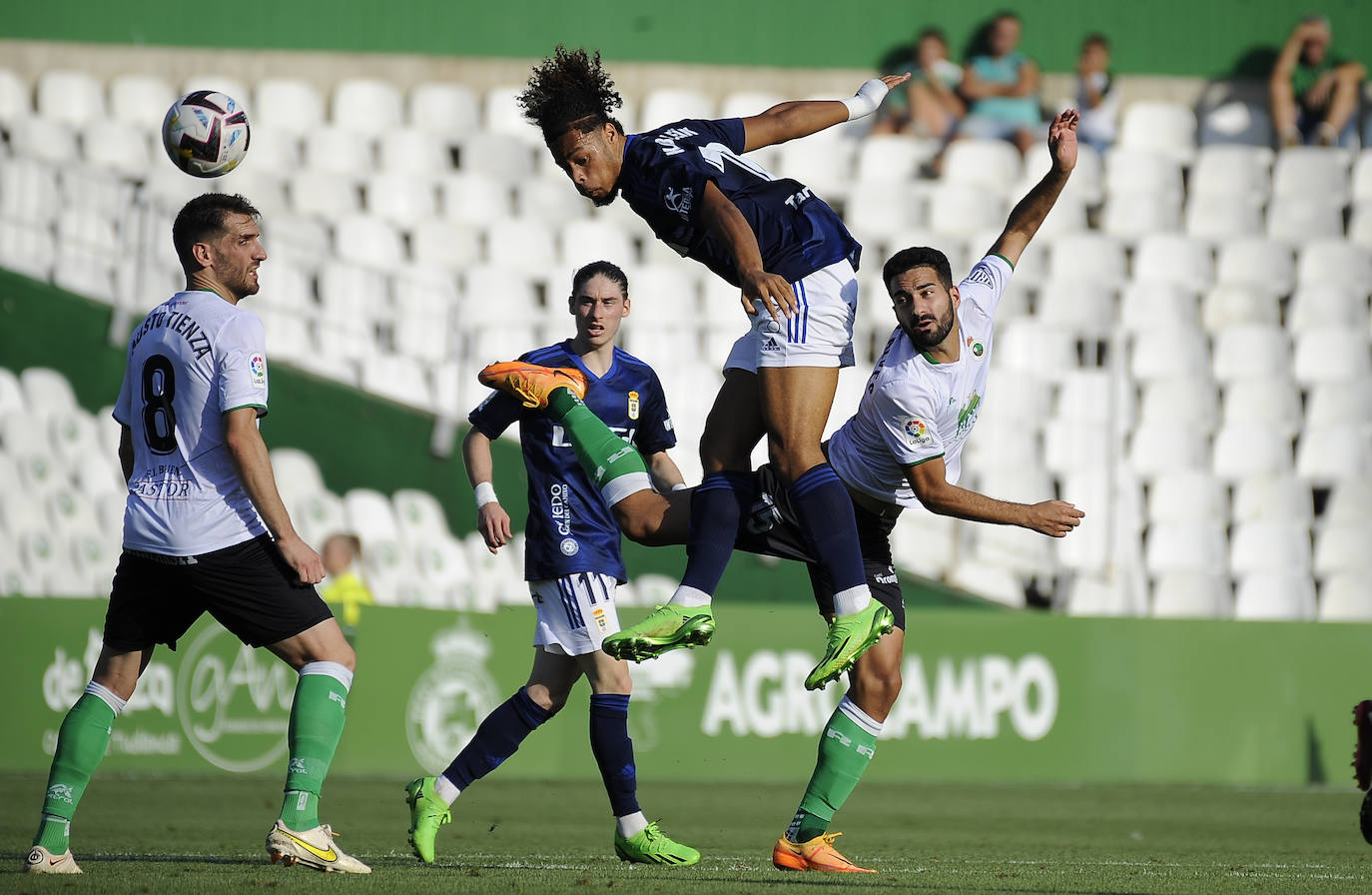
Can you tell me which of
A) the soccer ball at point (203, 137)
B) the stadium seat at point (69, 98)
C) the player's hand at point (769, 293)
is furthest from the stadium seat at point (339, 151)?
the player's hand at point (769, 293)

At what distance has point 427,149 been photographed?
18.2 m

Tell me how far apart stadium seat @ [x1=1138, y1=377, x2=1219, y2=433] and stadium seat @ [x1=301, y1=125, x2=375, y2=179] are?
8.77m

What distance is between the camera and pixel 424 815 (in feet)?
21.1

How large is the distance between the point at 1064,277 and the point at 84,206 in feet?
32.2

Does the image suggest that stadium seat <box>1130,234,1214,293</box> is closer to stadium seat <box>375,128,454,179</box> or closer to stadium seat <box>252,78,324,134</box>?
stadium seat <box>375,128,454,179</box>

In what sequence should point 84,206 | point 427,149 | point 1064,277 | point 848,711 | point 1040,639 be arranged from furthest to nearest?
point 427,149 < point 1064,277 < point 84,206 < point 1040,639 < point 848,711

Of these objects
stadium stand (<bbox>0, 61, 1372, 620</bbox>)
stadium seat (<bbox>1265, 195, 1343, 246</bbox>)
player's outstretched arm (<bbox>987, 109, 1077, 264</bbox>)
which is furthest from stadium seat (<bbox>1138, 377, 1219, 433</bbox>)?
player's outstretched arm (<bbox>987, 109, 1077, 264</bbox>)

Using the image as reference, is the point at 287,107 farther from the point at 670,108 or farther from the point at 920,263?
the point at 920,263

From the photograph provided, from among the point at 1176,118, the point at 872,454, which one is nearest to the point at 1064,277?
the point at 1176,118

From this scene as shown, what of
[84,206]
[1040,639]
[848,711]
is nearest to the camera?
[848,711]

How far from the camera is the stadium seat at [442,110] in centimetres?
1886

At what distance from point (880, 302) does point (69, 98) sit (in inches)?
380

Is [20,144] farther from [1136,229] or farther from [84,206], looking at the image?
[1136,229]

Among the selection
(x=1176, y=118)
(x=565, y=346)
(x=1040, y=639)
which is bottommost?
(x=1040, y=639)
